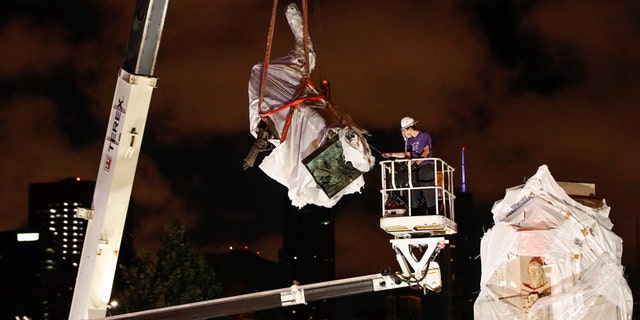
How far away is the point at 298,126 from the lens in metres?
15.4

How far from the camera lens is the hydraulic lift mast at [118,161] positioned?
51.4ft

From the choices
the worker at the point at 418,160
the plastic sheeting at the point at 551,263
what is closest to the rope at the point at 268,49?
the worker at the point at 418,160

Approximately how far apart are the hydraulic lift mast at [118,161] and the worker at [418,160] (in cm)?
408

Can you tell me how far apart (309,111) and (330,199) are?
144cm

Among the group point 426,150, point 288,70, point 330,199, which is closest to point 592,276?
point 426,150

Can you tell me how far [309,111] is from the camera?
1529 cm

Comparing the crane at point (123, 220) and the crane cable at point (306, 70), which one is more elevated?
the crane cable at point (306, 70)

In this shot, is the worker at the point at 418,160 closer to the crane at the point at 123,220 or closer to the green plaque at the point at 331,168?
the crane at the point at 123,220

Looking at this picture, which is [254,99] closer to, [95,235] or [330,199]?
[330,199]

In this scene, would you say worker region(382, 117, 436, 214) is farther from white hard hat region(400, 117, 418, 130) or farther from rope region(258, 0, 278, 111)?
rope region(258, 0, 278, 111)

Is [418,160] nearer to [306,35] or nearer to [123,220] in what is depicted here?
[306,35]

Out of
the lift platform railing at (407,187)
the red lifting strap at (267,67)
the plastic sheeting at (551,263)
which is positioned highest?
the red lifting strap at (267,67)

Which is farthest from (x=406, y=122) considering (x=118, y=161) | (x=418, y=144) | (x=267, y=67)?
(x=118, y=161)

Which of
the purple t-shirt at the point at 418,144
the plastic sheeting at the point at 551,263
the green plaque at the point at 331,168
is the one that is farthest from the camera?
the purple t-shirt at the point at 418,144
